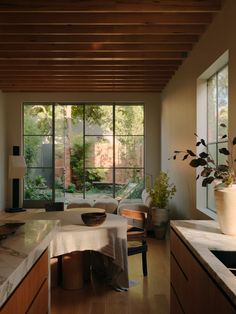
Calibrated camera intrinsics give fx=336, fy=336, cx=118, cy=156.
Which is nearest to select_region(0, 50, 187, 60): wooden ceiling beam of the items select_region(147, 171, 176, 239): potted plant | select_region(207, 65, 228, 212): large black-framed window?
select_region(207, 65, 228, 212): large black-framed window

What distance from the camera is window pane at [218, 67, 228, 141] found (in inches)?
140

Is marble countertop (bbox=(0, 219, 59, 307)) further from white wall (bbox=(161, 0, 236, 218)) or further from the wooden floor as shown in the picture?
white wall (bbox=(161, 0, 236, 218))

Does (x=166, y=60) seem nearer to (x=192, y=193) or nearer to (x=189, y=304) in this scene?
(x=192, y=193)

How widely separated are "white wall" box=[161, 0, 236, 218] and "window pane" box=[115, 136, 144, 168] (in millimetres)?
1426

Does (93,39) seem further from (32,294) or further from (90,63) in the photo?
(32,294)

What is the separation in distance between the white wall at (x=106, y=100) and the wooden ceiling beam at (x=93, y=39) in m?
4.14

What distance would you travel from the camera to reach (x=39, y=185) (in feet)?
29.3

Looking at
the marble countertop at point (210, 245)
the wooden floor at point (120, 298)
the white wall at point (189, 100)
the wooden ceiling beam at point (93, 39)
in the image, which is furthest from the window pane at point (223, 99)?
the wooden floor at point (120, 298)

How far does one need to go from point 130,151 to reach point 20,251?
24.7 ft

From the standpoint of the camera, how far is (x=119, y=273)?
352cm

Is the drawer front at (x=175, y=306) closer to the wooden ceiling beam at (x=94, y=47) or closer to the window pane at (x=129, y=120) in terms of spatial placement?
the wooden ceiling beam at (x=94, y=47)

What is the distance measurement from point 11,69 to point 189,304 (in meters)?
5.45

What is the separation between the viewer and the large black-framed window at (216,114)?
Result: 11.8 feet

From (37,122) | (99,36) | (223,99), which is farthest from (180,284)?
(37,122)
